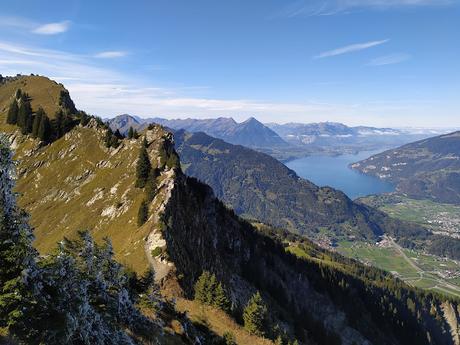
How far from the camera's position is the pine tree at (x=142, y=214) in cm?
7651

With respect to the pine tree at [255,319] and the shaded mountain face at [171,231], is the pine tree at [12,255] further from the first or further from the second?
the shaded mountain face at [171,231]

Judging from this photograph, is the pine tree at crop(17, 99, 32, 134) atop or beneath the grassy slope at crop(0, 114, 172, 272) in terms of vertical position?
atop

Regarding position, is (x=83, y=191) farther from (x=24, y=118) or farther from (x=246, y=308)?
(x=246, y=308)

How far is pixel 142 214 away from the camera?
252 ft

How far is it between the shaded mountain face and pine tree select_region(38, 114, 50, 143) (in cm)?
318

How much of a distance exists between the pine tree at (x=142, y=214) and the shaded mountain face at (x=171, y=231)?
1246 millimetres

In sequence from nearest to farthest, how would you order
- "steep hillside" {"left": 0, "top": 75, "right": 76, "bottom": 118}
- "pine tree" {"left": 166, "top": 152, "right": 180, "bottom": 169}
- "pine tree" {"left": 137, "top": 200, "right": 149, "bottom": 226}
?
"pine tree" {"left": 137, "top": 200, "right": 149, "bottom": 226} < "pine tree" {"left": 166, "top": 152, "right": 180, "bottom": 169} < "steep hillside" {"left": 0, "top": 75, "right": 76, "bottom": 118}

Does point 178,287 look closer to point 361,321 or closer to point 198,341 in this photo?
point 198,341

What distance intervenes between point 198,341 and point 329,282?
14683cm

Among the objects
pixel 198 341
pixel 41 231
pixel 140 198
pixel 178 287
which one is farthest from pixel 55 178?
pixel 198 341

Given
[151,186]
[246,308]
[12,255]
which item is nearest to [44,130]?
[151,186]

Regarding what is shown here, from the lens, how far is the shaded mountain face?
2872 inches

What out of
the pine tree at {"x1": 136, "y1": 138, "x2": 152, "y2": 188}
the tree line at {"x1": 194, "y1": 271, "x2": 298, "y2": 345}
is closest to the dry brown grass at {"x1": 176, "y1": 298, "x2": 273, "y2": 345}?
the tree line at {"x1": 194, "y1": 271, "x2": 298, "y2": 345}

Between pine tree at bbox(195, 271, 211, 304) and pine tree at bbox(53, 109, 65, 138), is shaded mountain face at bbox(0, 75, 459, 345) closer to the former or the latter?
pine tree at bbox(53, 109, 65, 138)
